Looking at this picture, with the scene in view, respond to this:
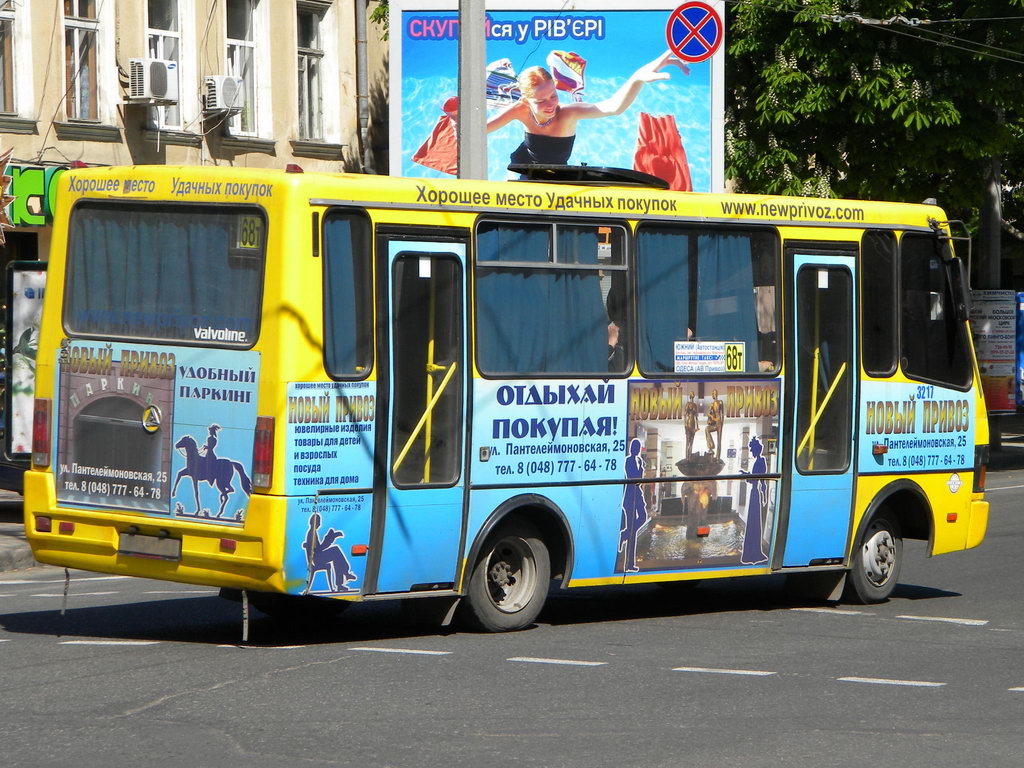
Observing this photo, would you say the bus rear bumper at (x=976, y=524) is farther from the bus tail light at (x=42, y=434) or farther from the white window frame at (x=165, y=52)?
the white window frame at (x=165, y=52)

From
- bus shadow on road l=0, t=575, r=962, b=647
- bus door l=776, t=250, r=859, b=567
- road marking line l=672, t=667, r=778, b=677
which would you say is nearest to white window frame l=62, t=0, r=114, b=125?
bus shadow on road l=0, t=575, r=962, b=647

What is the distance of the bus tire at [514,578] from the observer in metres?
10.6

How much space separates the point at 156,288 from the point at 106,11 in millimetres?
14539

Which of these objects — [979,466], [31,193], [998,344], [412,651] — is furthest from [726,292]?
[998,344]

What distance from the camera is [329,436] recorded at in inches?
384

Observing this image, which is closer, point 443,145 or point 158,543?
point 158,543

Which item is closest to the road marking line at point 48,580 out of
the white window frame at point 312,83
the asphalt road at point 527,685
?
the asphalt road at point 527,685

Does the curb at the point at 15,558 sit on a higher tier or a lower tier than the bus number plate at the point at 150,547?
lower

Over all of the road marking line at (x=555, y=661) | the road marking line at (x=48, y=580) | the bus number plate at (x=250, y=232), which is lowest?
the road marking line at (x=48, y=580)

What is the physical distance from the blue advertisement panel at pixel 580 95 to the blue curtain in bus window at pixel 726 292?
12457 millimetres

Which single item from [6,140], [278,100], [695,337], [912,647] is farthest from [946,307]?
[278,100]

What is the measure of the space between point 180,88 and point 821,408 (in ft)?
48.9

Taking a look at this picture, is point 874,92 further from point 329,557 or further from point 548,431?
point 329,557

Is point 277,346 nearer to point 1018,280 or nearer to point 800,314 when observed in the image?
point 800,314
